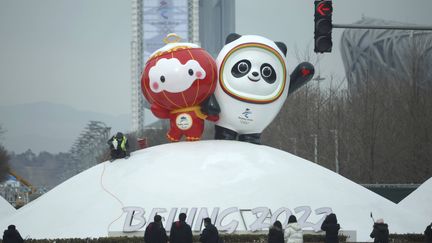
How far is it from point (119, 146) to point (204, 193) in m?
4.21

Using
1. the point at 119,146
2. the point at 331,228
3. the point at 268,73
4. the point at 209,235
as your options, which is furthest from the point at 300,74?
the point at 209,235

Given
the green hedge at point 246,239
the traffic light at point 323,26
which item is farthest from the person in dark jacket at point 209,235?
the traffic light at point 323,26

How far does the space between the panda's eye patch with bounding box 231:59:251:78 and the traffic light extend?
6.30m

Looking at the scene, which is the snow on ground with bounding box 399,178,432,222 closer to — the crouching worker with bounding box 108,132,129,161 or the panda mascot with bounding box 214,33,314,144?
the panda mascot with bounding box 214,33,314,144

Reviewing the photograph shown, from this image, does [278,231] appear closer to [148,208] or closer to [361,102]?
[148,208]

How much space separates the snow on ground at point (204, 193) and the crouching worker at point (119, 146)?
0.39m

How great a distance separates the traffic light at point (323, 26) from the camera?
19703 mm

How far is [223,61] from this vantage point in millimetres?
26172

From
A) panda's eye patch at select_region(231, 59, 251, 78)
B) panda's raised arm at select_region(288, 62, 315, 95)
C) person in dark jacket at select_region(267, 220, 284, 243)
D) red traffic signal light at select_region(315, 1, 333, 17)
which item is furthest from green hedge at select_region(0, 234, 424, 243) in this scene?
panda's raised arm at select_region(288, 62, 315, 95)

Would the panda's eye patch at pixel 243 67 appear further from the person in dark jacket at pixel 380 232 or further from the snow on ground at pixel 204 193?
the person in dark jacket at pixel 380 232

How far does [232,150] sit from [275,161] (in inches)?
56.2

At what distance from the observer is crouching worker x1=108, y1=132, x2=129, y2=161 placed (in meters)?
26.5

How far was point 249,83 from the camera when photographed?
25844mm

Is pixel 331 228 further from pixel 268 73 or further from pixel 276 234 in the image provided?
pixel 268 73
